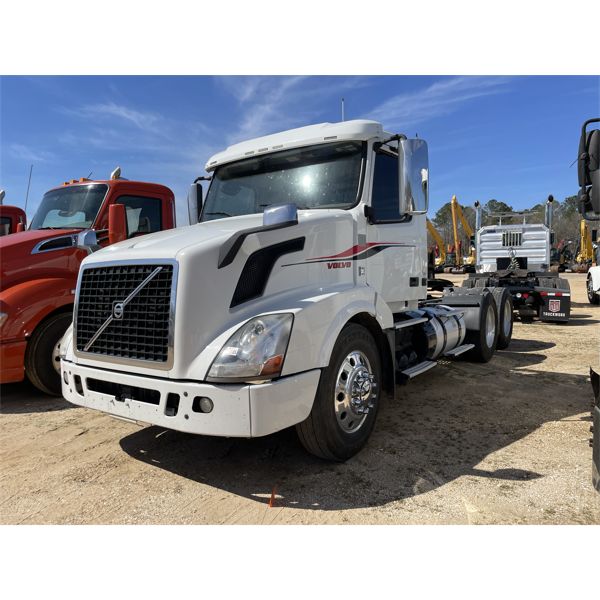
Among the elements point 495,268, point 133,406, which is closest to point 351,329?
point 133,406

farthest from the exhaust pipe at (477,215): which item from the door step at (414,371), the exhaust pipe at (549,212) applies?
the door step at (414,371)

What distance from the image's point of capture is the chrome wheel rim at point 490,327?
6.92 metres

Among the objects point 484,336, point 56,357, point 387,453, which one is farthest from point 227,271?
point 484,336

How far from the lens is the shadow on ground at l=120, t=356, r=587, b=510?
9.99 feet

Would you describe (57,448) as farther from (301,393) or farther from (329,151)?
(329,151)

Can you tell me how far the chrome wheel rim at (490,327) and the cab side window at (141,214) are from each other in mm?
5062

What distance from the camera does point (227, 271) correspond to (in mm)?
2959

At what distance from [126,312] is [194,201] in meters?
2.18

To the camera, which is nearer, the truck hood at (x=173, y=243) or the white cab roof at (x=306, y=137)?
the truck hood at (x=173, y=243)

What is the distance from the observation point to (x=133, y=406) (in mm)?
2951

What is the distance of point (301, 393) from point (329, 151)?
7.24 feet

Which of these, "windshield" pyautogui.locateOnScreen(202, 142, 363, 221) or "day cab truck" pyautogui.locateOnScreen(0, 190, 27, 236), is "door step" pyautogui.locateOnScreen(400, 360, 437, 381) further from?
"day cab truck" pyautogui.locateOnScreen(0, 190, 27, 236)

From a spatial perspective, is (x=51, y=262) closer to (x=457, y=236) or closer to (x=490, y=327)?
(x=490, y=327)

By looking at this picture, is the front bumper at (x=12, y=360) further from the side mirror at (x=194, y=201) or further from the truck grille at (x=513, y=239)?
the truck grille at (x=513, y=239)
